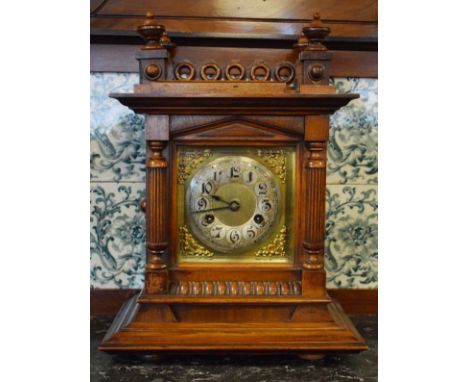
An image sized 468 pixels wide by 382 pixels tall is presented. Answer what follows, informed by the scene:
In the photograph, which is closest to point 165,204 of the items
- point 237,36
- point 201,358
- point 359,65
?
point 201,358

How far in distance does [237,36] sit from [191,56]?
9cm

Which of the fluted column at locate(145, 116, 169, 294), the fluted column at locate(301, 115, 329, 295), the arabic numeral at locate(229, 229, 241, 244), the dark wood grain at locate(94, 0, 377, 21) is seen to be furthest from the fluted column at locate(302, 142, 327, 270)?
the dark wood grain at locate(94, 0, 377, 21)

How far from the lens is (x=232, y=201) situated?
91 cm

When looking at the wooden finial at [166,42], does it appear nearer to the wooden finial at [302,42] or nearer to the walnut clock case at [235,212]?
the walnut clock case at [235,212]

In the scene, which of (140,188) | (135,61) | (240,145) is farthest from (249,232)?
(135,61)

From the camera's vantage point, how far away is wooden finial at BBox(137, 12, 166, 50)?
876 millimetres

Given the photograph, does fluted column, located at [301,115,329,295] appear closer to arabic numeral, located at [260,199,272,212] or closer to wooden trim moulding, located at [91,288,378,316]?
arabic numeral, located at [260,199,272,212]

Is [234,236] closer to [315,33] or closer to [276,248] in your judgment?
[276,248]

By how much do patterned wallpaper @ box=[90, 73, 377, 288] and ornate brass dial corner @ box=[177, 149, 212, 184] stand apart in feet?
0.70

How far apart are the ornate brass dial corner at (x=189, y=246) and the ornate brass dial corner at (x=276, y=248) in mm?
82

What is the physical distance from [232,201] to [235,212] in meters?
0.02

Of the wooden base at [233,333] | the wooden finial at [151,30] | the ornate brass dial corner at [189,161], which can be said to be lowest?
the wooden base at [233,333]

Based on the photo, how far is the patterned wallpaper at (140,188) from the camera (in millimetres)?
1101

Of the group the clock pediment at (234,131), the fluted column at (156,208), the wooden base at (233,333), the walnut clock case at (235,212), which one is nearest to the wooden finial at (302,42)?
the walnut clock case at (235,212)
